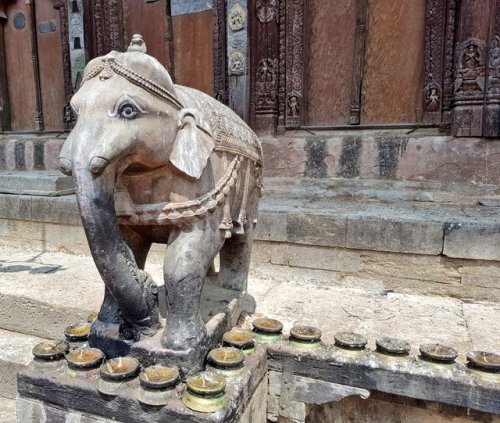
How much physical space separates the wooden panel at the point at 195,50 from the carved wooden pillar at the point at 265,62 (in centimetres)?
72

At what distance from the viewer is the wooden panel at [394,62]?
173 inches

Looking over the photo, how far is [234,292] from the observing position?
2.19m

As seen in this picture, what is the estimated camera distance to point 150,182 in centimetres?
152

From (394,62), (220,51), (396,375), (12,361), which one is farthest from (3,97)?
(396,375)

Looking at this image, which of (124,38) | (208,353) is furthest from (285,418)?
(124,38)

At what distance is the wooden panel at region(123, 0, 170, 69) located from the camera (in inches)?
217

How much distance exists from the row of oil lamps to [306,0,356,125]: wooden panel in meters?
3.48

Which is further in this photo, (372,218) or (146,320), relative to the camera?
(372,218)

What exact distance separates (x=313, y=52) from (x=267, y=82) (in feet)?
2.22

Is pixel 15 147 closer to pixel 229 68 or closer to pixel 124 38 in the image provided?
pixel 124 38

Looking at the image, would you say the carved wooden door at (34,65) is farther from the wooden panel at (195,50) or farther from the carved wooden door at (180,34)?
the wooden panel at (195,50)

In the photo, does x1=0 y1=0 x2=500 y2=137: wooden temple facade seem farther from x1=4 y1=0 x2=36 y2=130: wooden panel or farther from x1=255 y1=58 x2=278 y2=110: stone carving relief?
x1=4 y1=0 x2=36 y2=130: wooden panel

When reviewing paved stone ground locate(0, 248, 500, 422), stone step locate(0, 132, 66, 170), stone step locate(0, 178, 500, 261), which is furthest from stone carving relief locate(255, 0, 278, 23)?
stone step locate(0, 132, 66, 170)

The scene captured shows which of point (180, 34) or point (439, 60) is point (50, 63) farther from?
point (439, 60)
